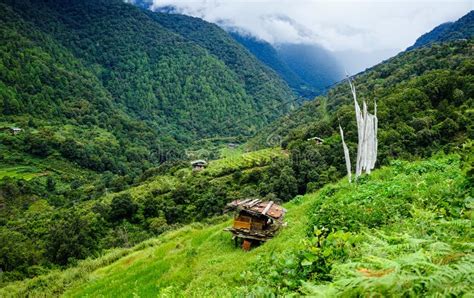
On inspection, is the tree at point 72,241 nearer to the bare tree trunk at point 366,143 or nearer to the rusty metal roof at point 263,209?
the rusty metal roof at point 263,209

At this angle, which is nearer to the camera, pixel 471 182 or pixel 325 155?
pixel 471 182

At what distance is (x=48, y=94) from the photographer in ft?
553

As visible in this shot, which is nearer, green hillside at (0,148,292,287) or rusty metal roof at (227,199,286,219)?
rusty metal roof at (227,199,286,219)

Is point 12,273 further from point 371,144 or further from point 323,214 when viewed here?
point 323,214

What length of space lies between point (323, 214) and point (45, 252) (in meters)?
49.6

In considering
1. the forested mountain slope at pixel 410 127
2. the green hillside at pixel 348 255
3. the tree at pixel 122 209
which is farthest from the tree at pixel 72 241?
the forested mountain slope at pixel 410 127

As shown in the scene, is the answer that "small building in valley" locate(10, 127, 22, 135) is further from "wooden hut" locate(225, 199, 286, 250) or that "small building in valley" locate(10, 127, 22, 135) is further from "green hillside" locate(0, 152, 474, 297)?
"wooden hut" locate(225, 199, 286, 250)

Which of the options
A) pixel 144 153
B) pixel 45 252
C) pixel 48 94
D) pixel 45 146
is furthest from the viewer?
pixel 48 94

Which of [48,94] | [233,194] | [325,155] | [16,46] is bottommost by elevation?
[233,194]

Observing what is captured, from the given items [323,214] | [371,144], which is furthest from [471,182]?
[371,144]

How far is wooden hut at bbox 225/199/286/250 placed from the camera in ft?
57.5

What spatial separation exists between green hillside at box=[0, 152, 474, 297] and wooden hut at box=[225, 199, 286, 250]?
65 cm

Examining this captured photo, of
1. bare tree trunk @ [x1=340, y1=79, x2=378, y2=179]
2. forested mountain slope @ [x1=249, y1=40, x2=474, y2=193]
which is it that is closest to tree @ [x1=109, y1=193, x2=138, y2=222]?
forested mountain slope @ [x1=249, y1=40, x2=474, y2=193]

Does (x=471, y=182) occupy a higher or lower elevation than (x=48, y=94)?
lower
